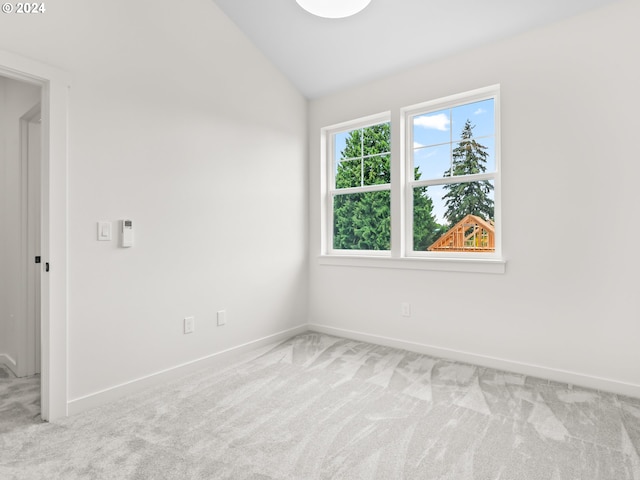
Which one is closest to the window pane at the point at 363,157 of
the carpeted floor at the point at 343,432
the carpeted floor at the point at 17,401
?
the carpeted floor at the point at 343,432

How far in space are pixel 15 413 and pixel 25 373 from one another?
2.48 feet

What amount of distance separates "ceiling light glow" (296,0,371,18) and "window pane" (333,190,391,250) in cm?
162

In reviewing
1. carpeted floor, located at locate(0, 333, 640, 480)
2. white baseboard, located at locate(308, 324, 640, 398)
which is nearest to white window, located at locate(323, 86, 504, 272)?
white baseboard, located at locate(308, 324, 640, 398)

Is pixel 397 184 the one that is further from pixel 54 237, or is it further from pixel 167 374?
pixel 54 237

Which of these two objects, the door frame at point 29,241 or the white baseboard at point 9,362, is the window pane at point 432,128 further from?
the white baseboard at point 9,362

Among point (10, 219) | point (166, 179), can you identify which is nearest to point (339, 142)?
point (166, 179)

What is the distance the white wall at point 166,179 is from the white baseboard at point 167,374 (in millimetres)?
41

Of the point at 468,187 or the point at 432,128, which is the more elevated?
the point at 432,128

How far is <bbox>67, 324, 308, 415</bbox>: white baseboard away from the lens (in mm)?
2258

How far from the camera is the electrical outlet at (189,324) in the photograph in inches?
112

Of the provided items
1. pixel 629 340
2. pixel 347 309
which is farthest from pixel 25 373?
pixel 629 340

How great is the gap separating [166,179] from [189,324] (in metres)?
1.13

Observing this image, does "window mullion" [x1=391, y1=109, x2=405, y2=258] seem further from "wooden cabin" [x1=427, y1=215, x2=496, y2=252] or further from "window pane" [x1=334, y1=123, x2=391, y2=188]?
"wooden cabin" [x1=427, y1=215, x2=496, y2=252]

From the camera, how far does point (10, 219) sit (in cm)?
298
